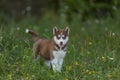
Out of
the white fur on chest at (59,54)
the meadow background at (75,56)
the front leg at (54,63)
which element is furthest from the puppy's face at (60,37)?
the meadow background at (75,56)

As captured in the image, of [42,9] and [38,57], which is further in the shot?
[42,9]

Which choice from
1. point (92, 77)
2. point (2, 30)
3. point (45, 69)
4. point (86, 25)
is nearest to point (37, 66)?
point (45, 69)

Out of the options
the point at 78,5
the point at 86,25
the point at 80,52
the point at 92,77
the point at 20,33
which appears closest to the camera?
the point at 92,77

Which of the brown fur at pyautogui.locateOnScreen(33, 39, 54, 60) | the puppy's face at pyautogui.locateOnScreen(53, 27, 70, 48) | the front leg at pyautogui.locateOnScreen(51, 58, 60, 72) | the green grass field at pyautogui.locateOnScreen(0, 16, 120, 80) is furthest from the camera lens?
the brown fur at pyautogui.locateOnScreen(33, 39, 54, 60)

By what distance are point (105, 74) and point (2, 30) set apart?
3.30 metres

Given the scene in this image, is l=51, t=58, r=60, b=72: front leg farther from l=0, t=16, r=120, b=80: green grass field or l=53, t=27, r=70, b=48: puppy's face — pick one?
l=53, t=27, r=70, b=48: puppy's face

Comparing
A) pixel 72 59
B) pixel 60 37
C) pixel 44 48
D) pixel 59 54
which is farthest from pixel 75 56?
pixel 60 37

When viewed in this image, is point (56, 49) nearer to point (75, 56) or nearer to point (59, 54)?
point (59, 54)

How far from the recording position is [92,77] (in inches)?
391

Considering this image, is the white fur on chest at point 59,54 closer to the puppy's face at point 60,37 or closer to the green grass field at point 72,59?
the puppy's face at point 60,37

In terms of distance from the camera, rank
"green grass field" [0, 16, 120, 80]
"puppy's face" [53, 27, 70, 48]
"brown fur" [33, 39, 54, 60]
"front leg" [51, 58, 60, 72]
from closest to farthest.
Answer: "green grass field" [0, 16, 120, 80], "puppy's face" [53, 27, 70, 48], "front leg" [51, 58, 60, 72], "brown fur" [33, 39, 54, 60]

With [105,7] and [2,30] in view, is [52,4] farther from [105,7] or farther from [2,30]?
[2,30]

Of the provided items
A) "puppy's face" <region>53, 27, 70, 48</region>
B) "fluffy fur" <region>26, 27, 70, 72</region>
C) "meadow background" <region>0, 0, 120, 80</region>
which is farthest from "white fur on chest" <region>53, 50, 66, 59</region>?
"meadow background" <region>0, 0, 120, 80</region>

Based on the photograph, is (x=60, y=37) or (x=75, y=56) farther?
(x=75, y=56)
